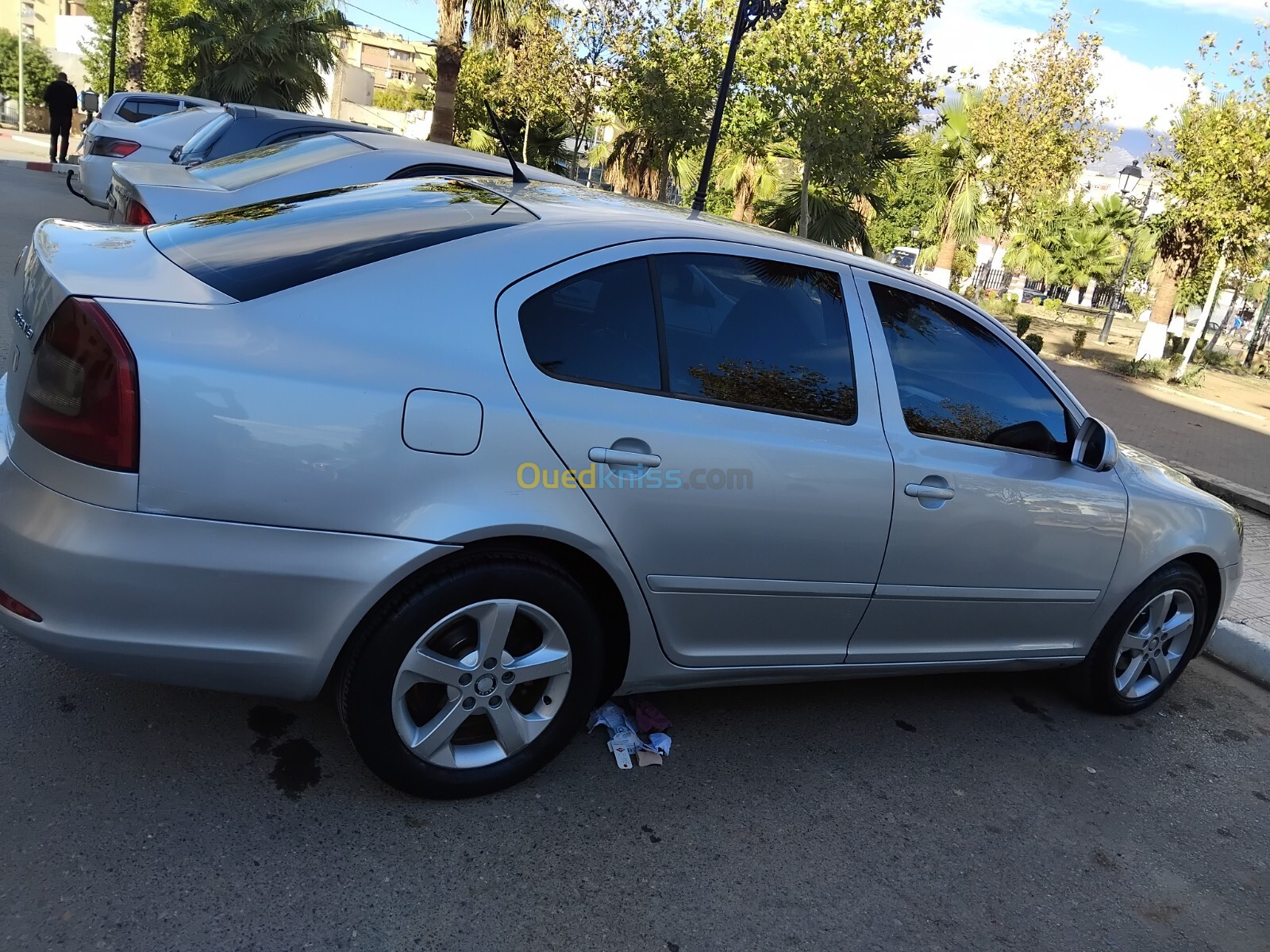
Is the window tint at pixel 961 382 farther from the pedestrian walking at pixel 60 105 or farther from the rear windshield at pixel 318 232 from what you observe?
the pedestrian walking at pixel 60 105

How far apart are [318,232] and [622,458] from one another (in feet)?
3.58

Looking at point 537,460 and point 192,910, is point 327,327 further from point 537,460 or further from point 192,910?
point 192,910

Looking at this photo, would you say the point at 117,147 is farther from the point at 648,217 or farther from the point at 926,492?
the point at 926,492

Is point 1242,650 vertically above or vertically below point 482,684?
below

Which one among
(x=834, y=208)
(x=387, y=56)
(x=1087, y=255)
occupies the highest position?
(x=387, y=56)

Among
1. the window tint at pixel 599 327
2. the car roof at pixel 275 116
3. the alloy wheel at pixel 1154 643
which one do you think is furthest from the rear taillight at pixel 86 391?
the car roof at pixel 275 116

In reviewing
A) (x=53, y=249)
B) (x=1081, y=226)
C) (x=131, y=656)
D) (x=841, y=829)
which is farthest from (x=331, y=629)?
(x=1081, y=226)

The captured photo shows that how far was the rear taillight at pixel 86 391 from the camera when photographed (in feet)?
7.07

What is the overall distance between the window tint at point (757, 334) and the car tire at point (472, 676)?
2.34 feet

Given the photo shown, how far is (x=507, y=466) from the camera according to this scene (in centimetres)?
246

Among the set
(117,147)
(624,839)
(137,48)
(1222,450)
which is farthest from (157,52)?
(624,839)

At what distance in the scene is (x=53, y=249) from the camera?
8.57ft

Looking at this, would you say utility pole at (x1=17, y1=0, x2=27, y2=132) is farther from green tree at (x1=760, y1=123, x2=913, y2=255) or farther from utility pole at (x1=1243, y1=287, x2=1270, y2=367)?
utility pole at (x1=1243, y1=287, x2=1270, y2=367)

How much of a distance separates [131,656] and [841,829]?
2032mm
